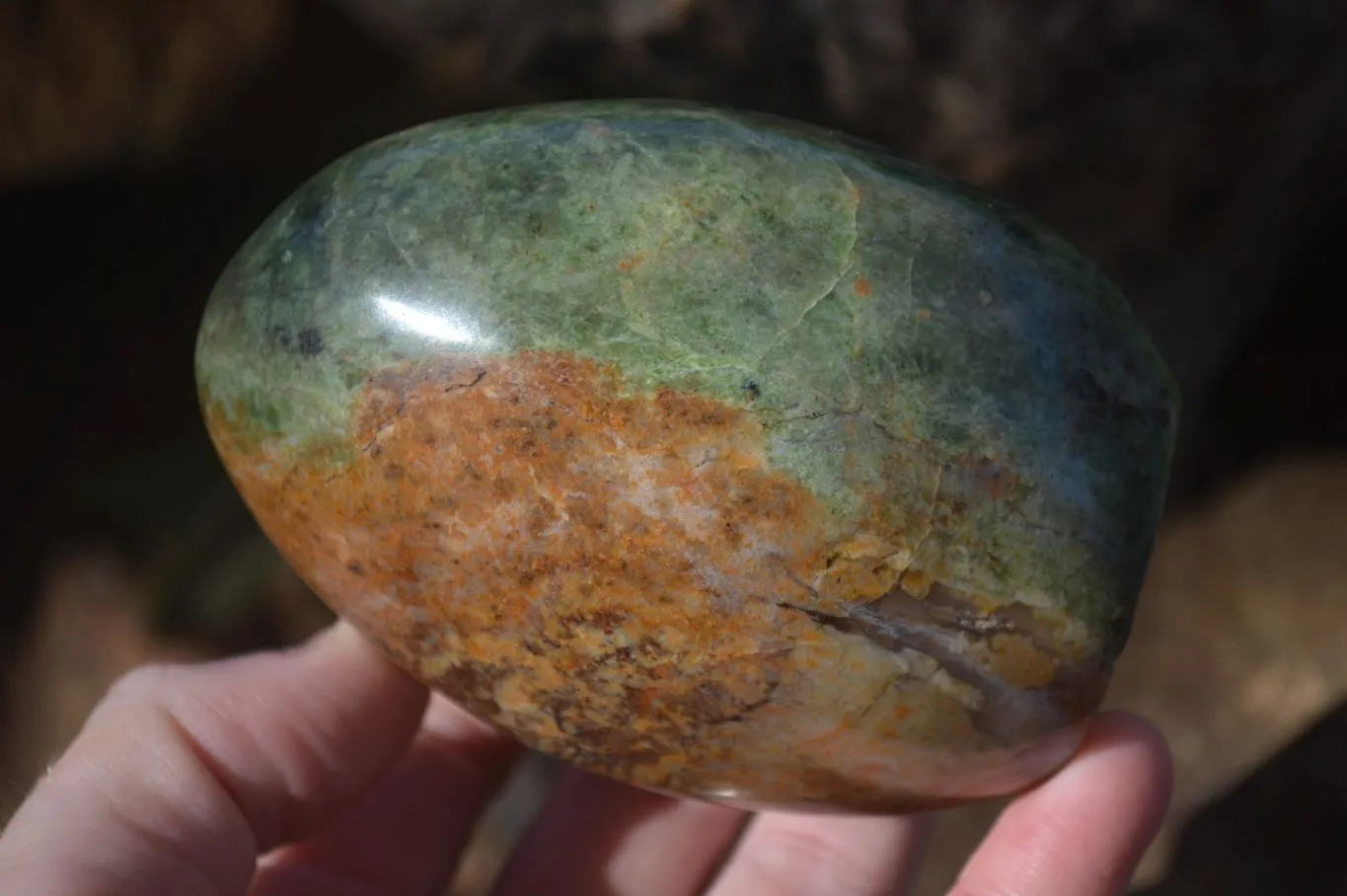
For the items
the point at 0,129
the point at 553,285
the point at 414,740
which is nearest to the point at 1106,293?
the point at 553,285

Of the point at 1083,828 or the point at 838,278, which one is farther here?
the point at 1083,828

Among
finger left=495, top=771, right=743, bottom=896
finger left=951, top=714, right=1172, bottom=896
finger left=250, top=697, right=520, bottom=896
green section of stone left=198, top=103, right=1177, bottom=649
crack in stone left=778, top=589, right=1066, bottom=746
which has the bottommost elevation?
finger left=495, top=771, right=743, bottom=896

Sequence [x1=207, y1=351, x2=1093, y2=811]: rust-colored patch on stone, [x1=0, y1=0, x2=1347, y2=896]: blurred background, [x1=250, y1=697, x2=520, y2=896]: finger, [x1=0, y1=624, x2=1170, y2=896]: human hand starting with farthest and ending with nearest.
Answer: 1. [x1=0, y1=0, x2=1347, y2=896]: blurred background
2. [x1=250, y1=697, x2=520, y2=896]: finger
3. [x1=0, y1=624, x2=1170, y2=896]: human hand
4. [x1=207, y1=351, x2=1093, y2=811]: rust-colored patch on stone

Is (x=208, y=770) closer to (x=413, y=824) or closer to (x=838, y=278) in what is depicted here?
(x=413, y=824)

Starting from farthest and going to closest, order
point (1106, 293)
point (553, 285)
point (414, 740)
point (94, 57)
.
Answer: point (94, 57), point (414, 740), point (1106, 293), point (553, 285)

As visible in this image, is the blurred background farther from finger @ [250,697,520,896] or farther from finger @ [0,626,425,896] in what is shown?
finger @ [0,626,425,896]

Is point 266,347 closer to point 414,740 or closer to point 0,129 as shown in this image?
point 414,740

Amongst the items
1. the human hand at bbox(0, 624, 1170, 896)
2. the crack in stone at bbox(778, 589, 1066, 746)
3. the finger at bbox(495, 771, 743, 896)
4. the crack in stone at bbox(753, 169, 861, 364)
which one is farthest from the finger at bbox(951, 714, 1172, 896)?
the crack in stone at bbox(753, 169, 861, 364)

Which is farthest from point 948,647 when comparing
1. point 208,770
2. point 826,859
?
point 208,770
